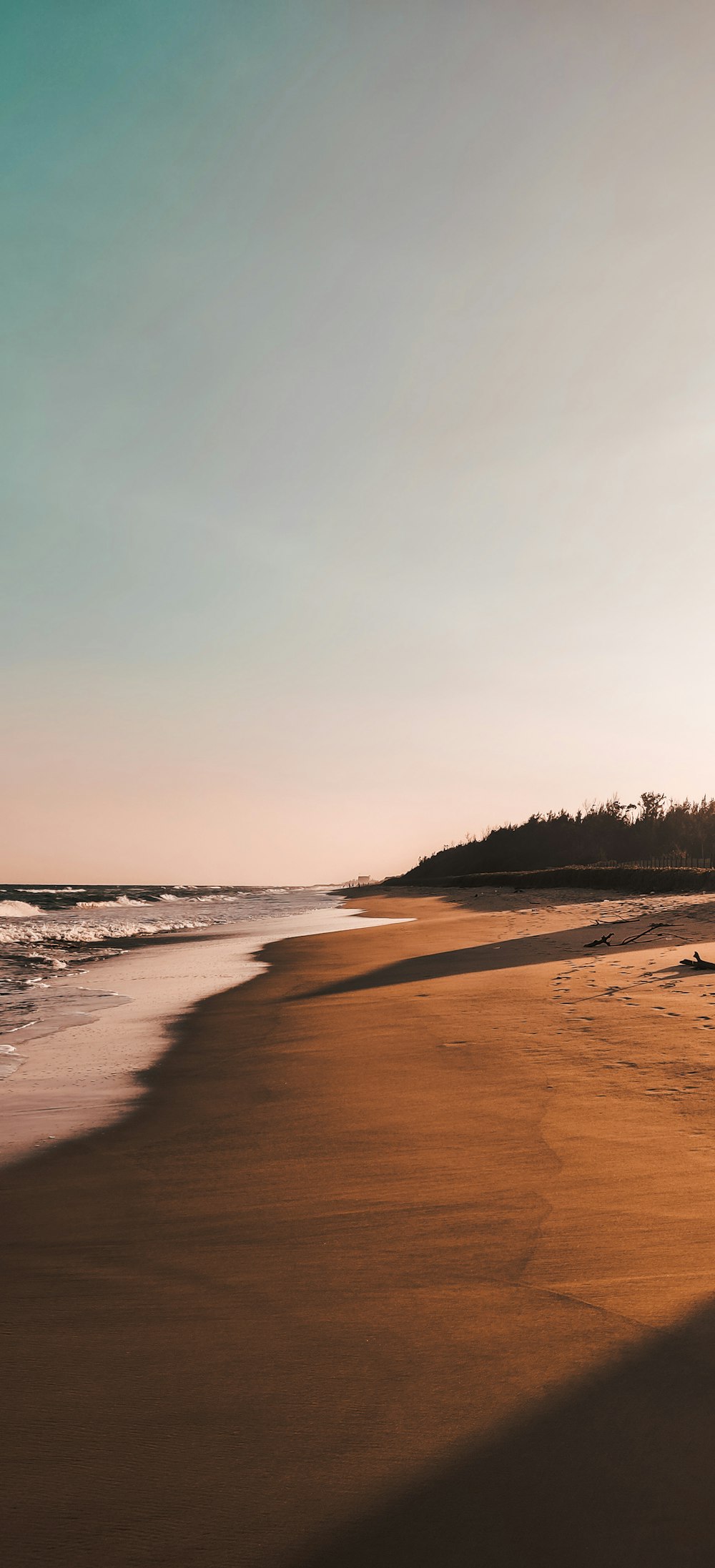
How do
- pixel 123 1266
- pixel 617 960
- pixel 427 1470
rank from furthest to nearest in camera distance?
pixel 617 960 → pixel 123 1266 → pixel 427 1470

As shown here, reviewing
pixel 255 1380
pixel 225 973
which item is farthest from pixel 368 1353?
pixel 225 973

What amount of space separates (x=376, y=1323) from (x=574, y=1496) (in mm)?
868

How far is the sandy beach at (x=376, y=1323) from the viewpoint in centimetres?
180

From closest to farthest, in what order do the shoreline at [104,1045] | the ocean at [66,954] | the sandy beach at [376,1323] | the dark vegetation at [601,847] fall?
1. the sandy beach at [376,1323]
2. the shoreline at [104,1045]
3. the ocean at [66,954]
4. the dark vegetation at [601,847]

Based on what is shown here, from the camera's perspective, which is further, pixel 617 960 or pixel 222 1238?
pixel 617 960

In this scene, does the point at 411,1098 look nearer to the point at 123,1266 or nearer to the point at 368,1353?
the point at 123,1266

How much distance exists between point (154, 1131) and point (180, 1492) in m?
3.09

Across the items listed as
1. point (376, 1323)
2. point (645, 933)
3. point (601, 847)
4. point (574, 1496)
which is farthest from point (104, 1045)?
point (601, 847)

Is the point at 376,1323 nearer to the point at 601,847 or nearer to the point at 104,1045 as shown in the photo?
the point at 104,1045

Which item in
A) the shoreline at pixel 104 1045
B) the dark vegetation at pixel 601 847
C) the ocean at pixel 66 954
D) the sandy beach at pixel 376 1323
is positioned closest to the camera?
the sandy beach at pixel 376 1323

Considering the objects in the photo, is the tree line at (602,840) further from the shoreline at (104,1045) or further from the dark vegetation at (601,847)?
the shoreline at (104,1045)

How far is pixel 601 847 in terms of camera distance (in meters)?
50.8

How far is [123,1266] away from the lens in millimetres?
3088

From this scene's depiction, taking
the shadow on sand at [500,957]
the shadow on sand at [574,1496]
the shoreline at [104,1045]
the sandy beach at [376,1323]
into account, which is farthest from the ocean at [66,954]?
the shadow on sand at [574,1496]
